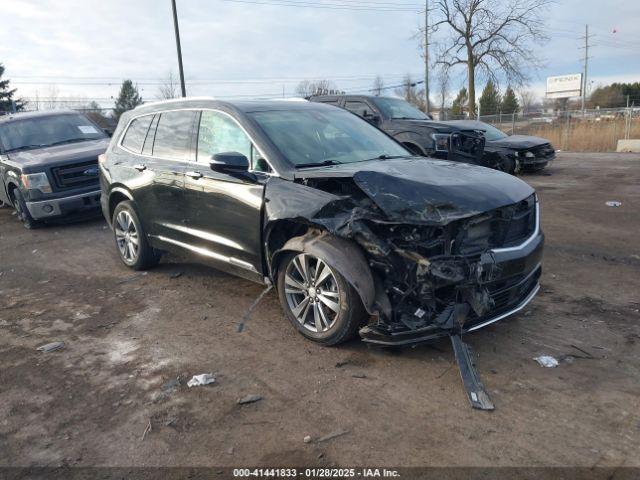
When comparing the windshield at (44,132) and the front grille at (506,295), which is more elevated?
the windshield at (44,132)

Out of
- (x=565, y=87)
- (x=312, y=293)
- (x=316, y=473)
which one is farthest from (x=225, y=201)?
(x=565, y=87)

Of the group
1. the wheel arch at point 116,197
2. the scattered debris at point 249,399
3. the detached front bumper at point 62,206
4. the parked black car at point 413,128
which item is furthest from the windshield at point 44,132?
the scattered debris at point 249,399

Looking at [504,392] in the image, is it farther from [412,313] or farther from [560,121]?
[560,121]

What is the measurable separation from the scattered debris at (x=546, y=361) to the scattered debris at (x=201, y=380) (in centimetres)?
228

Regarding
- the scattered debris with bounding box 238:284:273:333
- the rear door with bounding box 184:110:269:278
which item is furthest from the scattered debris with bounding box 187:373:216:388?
the rear door with bounding box 184:110:269:278

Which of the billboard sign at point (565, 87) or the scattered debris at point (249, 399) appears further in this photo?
the billboard sign at point (565, 87)

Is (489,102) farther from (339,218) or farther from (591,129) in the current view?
(339,218)

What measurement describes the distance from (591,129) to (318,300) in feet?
78.8

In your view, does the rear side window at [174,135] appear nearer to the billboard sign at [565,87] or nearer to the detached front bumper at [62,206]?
the detached front bumper at [62,206]

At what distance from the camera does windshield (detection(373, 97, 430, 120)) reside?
11.0m

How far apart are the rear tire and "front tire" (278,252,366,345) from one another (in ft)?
22.3

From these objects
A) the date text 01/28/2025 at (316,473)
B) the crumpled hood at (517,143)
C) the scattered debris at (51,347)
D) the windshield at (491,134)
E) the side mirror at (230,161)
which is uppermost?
the side mirror at (230,161)

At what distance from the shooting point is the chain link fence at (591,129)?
22.7 m

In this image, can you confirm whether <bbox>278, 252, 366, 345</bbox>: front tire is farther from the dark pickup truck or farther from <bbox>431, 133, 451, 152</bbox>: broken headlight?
<bbox>431, 133, 451, 152</bbox>: broken headlight
